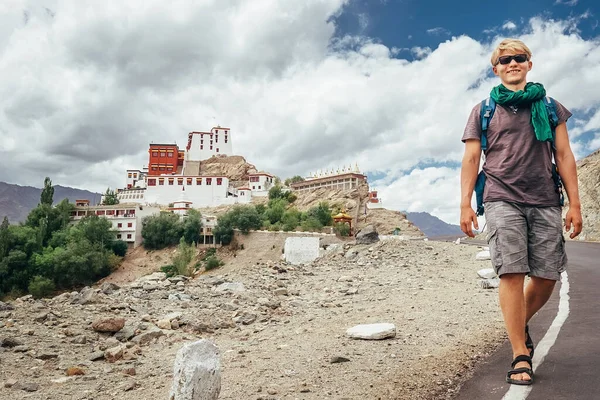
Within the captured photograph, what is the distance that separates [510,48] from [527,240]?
53.8 inches

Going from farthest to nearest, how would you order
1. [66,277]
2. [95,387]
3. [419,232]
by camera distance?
[419,232] → [66,277] → [95,387]

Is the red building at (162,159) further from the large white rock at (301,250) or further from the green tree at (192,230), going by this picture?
the large white rock at (301,250)

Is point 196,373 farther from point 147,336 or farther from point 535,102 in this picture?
point 147,336

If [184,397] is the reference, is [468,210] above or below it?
above

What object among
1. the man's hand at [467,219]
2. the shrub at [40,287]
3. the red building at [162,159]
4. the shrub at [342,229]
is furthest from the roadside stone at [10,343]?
the red building at [162,159]

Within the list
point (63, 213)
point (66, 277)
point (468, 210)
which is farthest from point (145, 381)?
point (63, 213)

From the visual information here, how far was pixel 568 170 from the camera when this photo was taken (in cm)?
309

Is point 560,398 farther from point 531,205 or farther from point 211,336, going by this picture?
point 211,336

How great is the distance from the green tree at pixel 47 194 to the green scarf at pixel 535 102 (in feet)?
229

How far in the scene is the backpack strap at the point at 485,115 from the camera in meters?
3.16

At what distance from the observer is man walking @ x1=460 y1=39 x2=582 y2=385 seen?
9.84 feet

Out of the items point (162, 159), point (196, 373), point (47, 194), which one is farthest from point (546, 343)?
point (162, 159)

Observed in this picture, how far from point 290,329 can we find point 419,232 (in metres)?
47.5

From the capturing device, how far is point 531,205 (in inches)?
119
